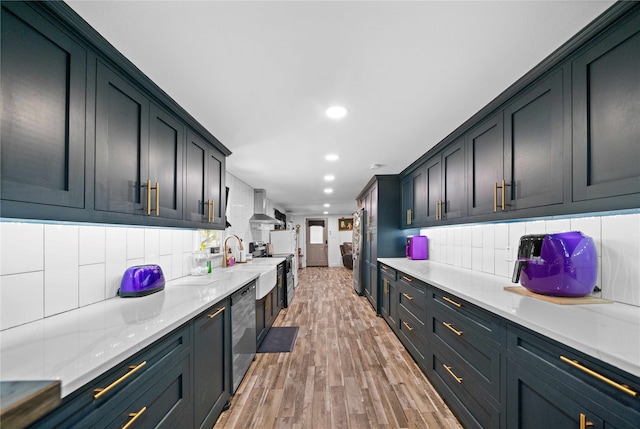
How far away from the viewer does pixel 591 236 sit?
1557 mm

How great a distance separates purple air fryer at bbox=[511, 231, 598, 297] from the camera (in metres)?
1.42

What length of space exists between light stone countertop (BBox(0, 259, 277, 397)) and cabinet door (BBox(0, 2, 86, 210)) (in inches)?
20.0

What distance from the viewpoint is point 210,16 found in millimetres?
1124

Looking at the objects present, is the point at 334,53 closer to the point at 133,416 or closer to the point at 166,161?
the point at 166,161

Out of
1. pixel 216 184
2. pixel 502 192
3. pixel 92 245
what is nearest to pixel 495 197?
pixel 502 192

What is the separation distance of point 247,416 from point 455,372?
1.57 metres

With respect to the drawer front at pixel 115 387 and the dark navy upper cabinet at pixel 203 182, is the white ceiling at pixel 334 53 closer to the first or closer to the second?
the dark navy upper cabinet at pixel 203 182

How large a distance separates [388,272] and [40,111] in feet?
12.0

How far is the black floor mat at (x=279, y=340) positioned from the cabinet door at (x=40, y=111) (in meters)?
2.58

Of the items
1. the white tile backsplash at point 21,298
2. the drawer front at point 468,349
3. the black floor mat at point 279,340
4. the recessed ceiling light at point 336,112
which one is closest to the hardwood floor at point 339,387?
the black floor mat at point 279,340

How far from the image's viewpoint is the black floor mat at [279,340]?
10.1 feet

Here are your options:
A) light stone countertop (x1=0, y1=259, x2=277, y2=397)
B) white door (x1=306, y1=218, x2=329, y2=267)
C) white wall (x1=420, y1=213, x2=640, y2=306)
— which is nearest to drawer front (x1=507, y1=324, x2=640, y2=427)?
white wall (x1=420, y1=213, x2=640, y2=306)

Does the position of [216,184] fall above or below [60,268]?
above

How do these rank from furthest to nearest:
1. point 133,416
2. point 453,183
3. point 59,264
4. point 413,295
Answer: point 413,295 < point 453,183 < point 59,264 < point 133,416
